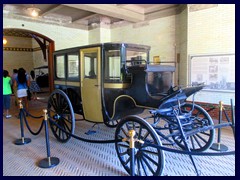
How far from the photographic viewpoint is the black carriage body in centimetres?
284

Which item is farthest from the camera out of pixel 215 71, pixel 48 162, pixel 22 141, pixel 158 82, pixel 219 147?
pixel 215 71

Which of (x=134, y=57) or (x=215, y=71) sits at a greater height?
(x=134, y=57)

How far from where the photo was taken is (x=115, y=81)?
3.04 m

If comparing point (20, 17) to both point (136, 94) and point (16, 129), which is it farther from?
point (136, 94)

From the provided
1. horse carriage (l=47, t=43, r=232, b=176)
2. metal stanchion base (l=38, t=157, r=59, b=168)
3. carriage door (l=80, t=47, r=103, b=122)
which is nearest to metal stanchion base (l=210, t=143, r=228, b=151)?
horse carriage (l=47, t=43, r=232, b=176)

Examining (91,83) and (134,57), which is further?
(134,57)

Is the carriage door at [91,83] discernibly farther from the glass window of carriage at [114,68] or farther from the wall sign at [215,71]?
the wall sign at [215,71]

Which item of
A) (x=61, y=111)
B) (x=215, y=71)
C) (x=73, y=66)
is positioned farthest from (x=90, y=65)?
(x=215, y=71)

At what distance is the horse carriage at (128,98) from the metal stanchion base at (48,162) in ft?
1.37

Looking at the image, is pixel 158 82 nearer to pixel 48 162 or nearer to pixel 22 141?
pixel 48 162

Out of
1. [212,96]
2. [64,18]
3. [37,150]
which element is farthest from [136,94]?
[64,18]

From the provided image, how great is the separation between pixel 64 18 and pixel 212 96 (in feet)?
17.2

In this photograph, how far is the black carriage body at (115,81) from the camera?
9.33ft

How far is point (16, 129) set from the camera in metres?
4.36
